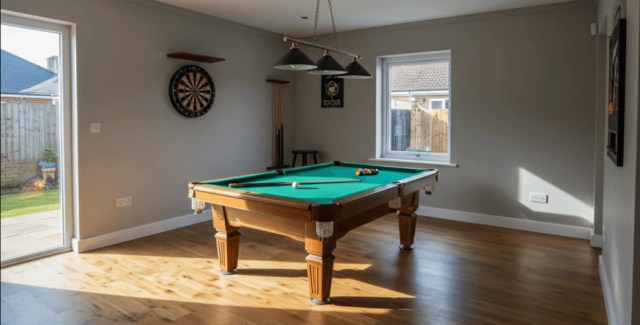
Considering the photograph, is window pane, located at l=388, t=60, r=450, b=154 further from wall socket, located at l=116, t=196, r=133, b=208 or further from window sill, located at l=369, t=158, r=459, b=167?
wall socket, located at l=116, t=196, r=133, b=208

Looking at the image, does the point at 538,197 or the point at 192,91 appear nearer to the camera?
the point at 538,197

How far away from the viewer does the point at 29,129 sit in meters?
3.73

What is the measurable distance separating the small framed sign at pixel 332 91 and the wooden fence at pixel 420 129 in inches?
31.1

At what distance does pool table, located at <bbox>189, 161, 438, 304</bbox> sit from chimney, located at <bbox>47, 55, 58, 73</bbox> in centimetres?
187

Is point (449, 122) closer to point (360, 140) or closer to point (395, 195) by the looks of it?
point (360, 140)

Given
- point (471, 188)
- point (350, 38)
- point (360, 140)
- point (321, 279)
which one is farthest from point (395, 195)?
point (350, 38)

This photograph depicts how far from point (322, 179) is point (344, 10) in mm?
2187

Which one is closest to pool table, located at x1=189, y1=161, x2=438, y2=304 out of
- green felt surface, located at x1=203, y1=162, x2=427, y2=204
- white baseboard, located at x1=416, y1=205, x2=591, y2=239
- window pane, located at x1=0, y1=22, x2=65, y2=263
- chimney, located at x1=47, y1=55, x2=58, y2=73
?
green felt surface, located at x1=203, y1=162, x2=427, y2=204

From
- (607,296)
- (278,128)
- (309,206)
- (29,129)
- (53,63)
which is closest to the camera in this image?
(309,206)

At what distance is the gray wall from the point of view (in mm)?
4621

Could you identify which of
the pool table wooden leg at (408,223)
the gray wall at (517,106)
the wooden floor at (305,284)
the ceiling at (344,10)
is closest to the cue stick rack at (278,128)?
the ceiling at (344,10)

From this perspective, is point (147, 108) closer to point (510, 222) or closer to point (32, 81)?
point (32, 81)

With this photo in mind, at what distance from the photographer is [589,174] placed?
462cm

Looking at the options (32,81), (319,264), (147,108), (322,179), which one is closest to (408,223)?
(322,179)
